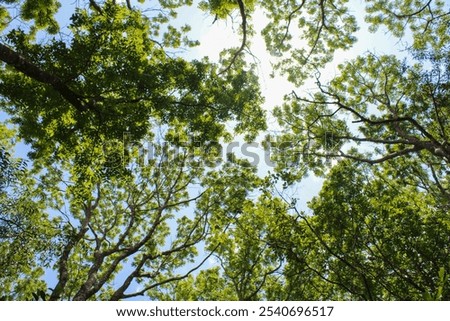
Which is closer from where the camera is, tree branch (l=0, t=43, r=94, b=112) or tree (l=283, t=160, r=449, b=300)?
tree branch (l=0, t=43, r=94, b=112)

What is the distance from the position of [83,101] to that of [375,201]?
9.64m

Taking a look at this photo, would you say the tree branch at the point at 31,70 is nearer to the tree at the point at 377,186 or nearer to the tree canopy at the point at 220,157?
Answer: the tree canopy at the point at 220,157

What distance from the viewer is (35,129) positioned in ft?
27.1

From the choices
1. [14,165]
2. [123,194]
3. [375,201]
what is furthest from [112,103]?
[375,201]

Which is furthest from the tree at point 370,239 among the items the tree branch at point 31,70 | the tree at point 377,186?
the tree branch at point 31,70

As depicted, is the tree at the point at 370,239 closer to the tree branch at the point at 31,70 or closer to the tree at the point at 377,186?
the tree at the point at 377,186

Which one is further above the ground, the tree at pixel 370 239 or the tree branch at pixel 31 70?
the tree branch at pixel 31 70

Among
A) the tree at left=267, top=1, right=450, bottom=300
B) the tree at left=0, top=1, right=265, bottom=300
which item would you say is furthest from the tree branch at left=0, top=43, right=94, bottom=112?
the tree at left=267, top=1, right=450, bottom=300

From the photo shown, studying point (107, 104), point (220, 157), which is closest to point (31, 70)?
point (107, 104)

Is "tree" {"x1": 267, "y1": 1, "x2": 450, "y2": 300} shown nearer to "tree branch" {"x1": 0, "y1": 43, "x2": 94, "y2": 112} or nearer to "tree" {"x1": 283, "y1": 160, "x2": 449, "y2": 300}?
"tree" {"x1": 283, "y1": 160, "x2": 449, "y2": 300}

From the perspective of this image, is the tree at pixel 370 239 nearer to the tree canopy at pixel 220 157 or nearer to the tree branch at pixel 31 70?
the tree canopy at pixel 220 157

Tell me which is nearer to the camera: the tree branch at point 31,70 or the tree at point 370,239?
the tree branch at point 31,70

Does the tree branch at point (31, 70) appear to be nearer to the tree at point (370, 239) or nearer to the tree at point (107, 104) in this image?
the tree at point (107, 104)

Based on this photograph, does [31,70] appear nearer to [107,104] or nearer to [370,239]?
[107,104]
